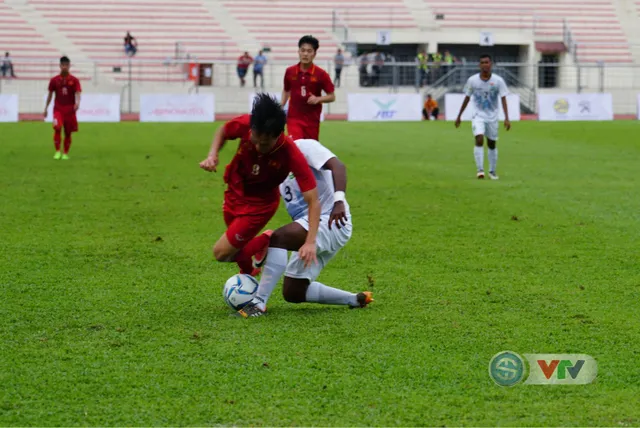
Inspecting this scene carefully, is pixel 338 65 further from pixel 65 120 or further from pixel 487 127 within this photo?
pixel 487 127

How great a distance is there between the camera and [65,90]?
2075 centimetres

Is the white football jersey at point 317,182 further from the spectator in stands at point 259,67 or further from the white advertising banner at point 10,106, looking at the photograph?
the spectator in stands at point 259,67

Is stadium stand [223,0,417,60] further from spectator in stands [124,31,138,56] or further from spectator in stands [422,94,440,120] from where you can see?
spectator in stands [422,94,440,120]

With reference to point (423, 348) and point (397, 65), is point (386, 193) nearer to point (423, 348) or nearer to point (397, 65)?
point (423, 348)

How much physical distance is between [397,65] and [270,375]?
37.8m

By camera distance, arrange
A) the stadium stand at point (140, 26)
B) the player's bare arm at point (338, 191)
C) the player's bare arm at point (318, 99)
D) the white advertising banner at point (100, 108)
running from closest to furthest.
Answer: the player's bare arm at point (338, 191) → the player's bare arm at point (318, 99) → the white advertising banner at point (100, 108) → the stadium stand at point (140, 26)

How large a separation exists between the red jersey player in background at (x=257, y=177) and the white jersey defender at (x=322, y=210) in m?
0.24

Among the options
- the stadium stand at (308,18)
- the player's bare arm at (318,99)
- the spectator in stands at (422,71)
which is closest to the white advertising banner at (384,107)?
the spectator in stands at (422,71)

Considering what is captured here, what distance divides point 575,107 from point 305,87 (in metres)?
27.2

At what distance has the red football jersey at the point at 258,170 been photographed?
20.9ft

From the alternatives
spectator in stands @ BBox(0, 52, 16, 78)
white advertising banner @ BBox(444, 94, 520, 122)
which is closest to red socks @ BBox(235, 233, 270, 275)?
white advertising banner @ BBox(444, 94, 520, 122)

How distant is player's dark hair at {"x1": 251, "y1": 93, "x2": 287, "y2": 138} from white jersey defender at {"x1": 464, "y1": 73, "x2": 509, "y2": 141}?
11046 millimetres

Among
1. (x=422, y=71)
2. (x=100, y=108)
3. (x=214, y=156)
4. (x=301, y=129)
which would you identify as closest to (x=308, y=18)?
(x=422, y=71)

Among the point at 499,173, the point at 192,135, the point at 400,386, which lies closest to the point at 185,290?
the point at 400,386
